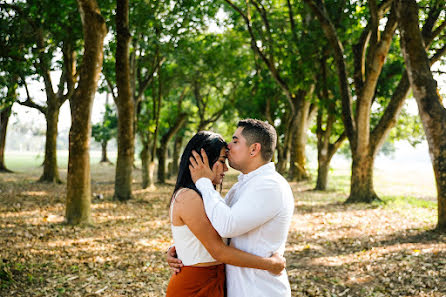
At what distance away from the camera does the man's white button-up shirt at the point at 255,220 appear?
7.95ft

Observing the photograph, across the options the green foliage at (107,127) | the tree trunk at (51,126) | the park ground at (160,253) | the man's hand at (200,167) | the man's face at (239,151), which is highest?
the green foliage at (107,127)

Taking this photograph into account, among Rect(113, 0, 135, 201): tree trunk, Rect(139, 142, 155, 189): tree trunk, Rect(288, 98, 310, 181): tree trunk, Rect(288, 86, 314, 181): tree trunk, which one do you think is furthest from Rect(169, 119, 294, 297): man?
Rect(288, 98, 310, 181): tree trunk

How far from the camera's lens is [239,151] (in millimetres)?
2814

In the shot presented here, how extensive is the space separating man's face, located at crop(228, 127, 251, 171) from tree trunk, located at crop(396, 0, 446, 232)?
6481 mm

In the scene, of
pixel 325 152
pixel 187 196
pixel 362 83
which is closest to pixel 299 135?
pixel 325 152

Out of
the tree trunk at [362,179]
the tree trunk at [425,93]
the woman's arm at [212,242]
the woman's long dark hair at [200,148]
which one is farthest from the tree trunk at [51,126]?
the woman's arm at [212,242]

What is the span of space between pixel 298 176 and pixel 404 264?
58.0 ft

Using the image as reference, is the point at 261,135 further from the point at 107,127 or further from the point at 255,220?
the point at 107,127

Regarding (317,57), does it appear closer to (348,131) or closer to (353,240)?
(348,131)

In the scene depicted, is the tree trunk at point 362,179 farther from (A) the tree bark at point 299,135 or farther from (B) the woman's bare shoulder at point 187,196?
(B) the woman's bare shoulder at point 187,196

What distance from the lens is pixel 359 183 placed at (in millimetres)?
13883

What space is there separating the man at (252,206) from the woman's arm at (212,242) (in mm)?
80

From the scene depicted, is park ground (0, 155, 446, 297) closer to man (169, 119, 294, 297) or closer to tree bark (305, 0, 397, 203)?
tree bark (305, 0, 397, 203)

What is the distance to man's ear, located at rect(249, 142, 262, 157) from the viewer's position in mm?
2770
